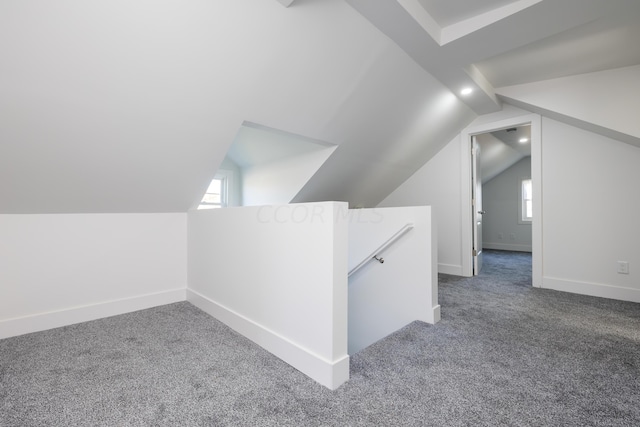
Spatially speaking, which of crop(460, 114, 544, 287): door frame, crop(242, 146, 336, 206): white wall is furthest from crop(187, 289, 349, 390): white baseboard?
crop(460, 114, 544, 287): door frame

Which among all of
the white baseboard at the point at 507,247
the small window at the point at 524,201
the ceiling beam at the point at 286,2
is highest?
the ceiling beam at the point at 286,2

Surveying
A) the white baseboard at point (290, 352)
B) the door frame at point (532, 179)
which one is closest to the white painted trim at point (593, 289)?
the door frame at point (532, 179)

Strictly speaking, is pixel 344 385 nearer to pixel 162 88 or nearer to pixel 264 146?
pixel 162 88

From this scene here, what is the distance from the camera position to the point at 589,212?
306cm

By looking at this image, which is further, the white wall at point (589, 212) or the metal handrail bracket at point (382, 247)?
the white wall at point (589, 212)

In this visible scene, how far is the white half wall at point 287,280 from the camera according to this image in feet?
4.97

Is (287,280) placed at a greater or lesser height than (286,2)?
lesser

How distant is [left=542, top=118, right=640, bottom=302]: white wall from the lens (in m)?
2.85

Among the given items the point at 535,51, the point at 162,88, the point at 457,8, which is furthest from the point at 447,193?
the point at 162,88

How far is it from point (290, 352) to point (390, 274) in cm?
119

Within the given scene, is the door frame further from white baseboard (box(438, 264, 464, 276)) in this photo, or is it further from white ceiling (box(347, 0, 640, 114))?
white ceiling (box(347, 0, 640, 114))

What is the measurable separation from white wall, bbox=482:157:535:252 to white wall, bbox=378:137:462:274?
11.6 feet

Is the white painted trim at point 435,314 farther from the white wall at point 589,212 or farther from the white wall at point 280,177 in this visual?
the white wall at point 589,212

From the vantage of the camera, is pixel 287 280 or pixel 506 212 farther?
pixel 506 212
